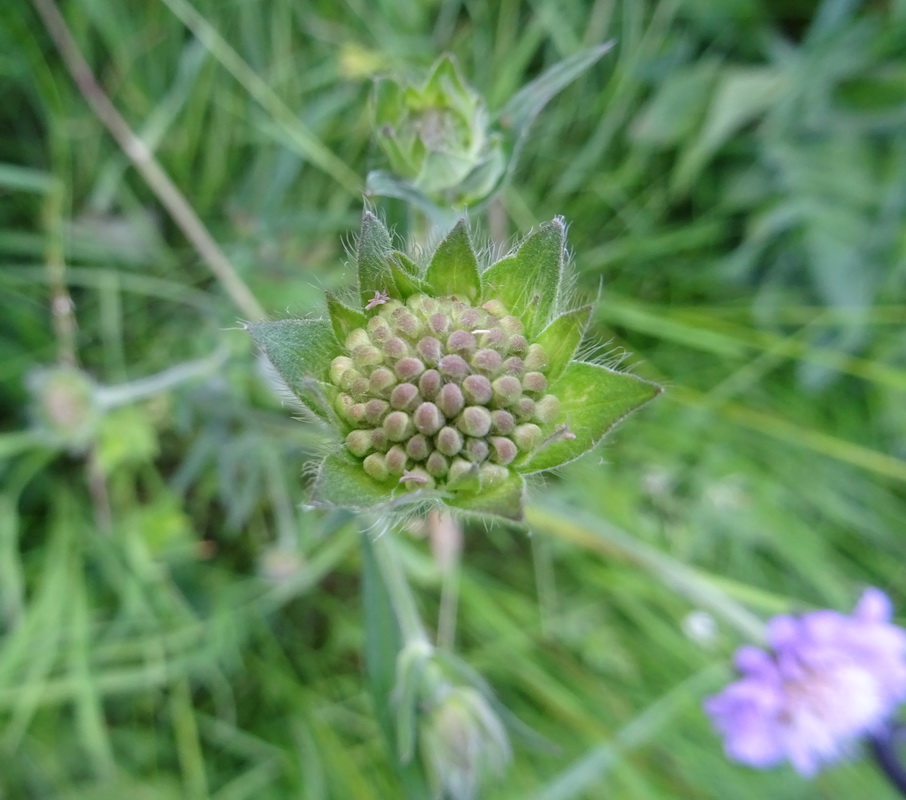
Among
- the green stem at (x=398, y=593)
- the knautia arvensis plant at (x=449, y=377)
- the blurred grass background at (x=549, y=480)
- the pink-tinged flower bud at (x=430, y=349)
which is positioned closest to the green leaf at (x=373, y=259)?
the knautia arvensis plant at (x=449, y=377)

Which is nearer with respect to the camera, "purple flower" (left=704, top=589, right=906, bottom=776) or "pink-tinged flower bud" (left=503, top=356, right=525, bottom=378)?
"pink-tinged flower bud" (left=503, top=356, right=525, bottom=378)

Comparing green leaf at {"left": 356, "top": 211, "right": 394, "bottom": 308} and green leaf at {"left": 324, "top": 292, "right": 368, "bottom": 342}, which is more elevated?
green leaf at {"left": 356, "top": 211, "right": 394, "bottom": 308}

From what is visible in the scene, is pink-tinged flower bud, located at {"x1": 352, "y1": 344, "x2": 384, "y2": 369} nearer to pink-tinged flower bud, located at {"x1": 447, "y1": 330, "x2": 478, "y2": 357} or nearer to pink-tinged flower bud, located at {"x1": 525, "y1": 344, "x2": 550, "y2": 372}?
pink-tinged flower bud, located at {"x1": 447, "y1": 330, "x2": 478, "y2": 357}

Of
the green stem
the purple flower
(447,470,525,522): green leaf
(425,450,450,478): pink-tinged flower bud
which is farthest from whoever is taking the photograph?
the purple flower

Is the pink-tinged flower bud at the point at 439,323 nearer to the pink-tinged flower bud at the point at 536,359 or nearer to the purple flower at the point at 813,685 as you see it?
the pink-tinged flower bud at the point at 536,359

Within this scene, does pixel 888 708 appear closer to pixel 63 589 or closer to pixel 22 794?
pixel 63 589

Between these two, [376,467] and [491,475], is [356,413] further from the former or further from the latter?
[491,475]

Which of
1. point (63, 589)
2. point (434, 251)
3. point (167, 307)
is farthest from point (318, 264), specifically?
point (434, 251)

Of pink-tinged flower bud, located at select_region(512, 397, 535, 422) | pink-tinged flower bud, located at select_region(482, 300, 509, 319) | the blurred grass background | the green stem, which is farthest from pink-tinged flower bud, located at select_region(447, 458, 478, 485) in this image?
the blurred grass background
